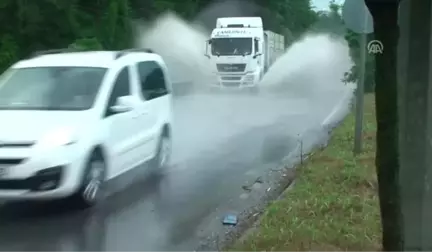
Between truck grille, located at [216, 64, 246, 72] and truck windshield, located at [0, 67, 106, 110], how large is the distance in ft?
78.2

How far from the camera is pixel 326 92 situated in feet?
119

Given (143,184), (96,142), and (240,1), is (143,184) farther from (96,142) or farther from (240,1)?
(240,1)

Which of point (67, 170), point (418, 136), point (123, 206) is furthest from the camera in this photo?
point (123, 206)

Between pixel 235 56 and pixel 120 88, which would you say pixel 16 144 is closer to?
pixel 120 88

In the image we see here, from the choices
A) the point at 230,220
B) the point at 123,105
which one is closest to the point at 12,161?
the point at 123,105

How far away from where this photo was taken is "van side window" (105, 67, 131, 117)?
10.1 metres

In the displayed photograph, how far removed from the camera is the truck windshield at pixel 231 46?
34.7 metres

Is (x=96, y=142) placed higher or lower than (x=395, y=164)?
lower

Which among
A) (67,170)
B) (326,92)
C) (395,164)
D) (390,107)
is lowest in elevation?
(326,92)

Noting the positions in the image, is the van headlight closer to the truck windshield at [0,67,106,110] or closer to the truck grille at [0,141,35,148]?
the truck grille at [0,141,35,148]

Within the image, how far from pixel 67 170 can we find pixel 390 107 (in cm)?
505

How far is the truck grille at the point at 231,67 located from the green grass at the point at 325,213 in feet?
72.9

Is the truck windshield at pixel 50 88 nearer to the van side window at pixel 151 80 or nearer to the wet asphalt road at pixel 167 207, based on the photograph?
the van side window at pixel 151 80

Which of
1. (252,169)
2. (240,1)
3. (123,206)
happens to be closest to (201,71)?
(240,1)
